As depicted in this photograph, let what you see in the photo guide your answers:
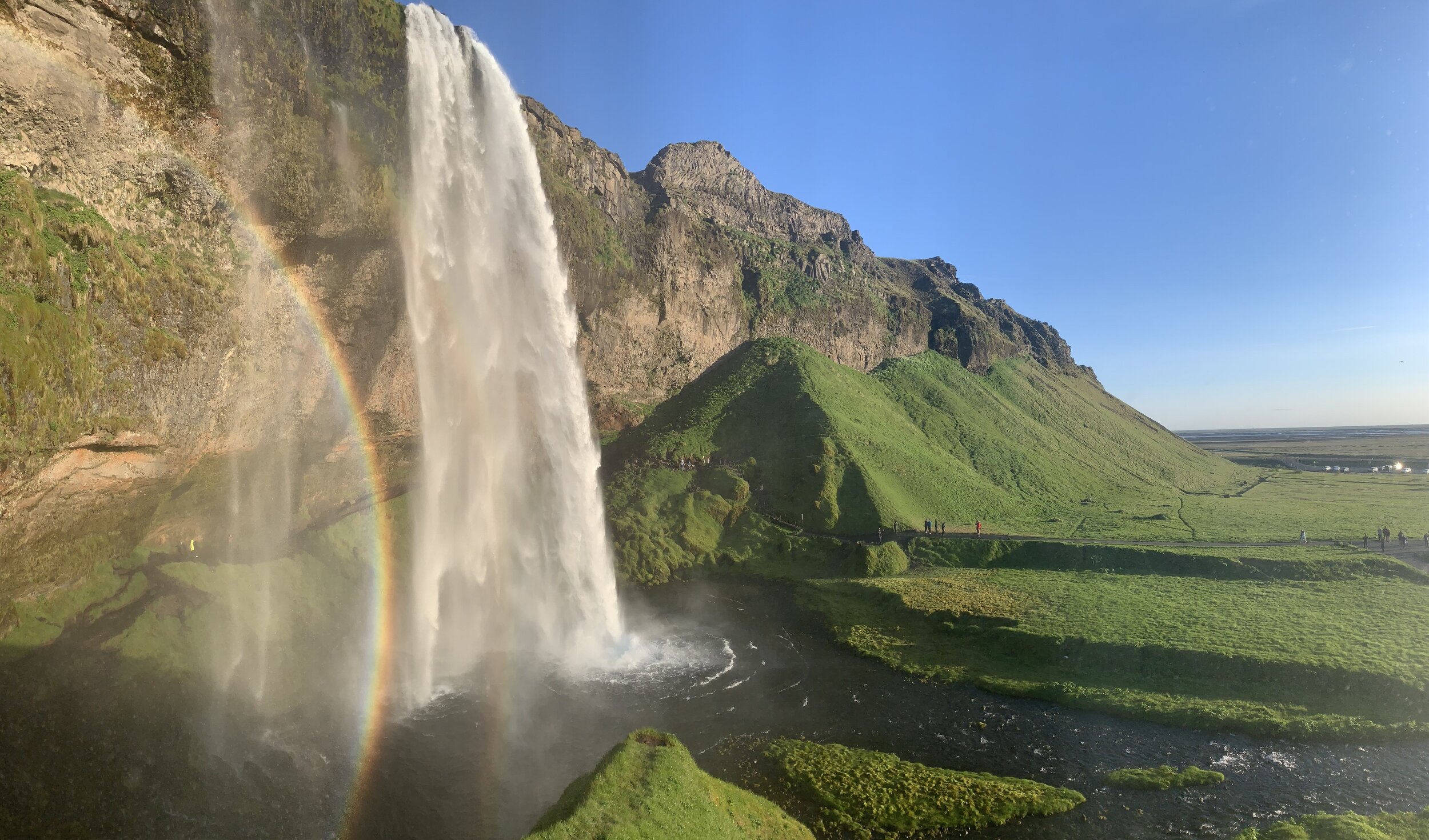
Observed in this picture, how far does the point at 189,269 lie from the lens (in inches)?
1016

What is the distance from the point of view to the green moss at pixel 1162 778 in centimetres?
1748

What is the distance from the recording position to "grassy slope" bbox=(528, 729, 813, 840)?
43.6 ft

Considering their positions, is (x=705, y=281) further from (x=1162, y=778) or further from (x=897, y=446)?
(x=1162, y=778)

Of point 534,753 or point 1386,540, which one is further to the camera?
point 1386,540

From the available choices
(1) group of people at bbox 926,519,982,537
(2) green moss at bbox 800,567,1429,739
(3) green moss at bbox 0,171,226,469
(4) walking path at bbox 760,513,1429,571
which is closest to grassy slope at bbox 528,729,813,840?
(2) green moss at bbox 800,567,1429,739

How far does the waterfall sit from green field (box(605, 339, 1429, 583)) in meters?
11.2

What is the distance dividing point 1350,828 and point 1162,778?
3.87 metres

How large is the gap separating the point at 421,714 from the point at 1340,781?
2830 centimetres

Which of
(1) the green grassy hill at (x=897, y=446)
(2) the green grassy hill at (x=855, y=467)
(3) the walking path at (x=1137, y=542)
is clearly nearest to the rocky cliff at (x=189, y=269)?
(2) the green grassy hill at (x=855, y=467)

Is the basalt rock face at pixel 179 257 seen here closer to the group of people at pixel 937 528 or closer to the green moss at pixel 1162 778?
Answer: the green moss at pixel 1162 778

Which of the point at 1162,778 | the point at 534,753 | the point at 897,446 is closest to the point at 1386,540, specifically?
the point at 897,446

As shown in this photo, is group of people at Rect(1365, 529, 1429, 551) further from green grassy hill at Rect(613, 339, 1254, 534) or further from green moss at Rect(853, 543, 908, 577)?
green moss at Rect(853, 543, 908, 577)

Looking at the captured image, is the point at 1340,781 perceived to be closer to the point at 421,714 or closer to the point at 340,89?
the point at 421,714

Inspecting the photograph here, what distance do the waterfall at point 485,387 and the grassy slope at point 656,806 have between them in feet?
47.1
